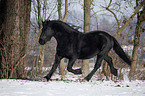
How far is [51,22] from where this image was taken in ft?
17.7

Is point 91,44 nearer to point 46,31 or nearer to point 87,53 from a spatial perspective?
point 87,53

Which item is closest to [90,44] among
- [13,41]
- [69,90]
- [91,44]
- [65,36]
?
[91,44]

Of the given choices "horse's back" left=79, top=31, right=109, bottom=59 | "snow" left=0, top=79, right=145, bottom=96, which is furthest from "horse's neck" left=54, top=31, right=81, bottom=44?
"snow" left=0, top=79, right=145, bottom=96

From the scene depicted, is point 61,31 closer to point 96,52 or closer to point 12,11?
point 96,52

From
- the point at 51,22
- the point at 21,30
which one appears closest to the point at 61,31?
the point at 51,22

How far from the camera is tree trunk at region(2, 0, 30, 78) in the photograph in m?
6.42

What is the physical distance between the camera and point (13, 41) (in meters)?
6.51

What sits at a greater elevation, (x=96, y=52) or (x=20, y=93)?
(x=96, y=52)

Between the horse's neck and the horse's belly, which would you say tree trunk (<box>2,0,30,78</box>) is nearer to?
the horse's neck

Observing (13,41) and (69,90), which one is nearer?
(69,90)

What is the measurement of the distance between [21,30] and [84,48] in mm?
2853

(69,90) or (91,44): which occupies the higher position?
(91,44)

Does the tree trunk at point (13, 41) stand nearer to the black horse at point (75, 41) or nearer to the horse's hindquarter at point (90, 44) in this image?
the black horse at point (75, 41)

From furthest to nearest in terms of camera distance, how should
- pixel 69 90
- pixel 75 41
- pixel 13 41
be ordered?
pixel 13 41 → pixel 75 41 → pixel 69 90
